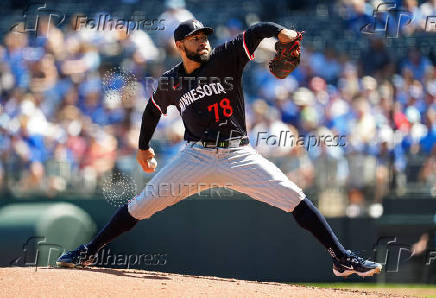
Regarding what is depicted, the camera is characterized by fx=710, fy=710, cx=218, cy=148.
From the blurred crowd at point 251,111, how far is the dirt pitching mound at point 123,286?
2.77 metres

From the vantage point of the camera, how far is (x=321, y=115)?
355 inches

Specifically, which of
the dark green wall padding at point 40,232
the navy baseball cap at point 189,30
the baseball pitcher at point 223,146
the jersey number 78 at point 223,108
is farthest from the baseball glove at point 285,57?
the dark green wall padding at point 40,232

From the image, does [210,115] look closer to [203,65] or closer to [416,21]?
[203,65]

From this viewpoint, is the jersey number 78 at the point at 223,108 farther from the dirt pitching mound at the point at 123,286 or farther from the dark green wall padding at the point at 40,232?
the dark green wall padding at the point at 40,232

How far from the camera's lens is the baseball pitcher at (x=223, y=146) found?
4.95 m

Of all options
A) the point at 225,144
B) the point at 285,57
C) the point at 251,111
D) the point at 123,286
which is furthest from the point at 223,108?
the point at 251,111

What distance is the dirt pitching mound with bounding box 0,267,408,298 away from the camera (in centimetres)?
461

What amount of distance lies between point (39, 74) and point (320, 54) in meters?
3.97

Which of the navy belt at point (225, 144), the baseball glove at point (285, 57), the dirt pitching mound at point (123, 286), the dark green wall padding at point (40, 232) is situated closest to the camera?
the dirt pitching mound at point (123, 286)

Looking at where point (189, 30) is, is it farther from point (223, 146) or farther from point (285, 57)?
point (223, 146)

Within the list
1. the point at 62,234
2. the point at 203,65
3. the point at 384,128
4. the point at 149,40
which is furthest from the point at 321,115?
the point at 203,65

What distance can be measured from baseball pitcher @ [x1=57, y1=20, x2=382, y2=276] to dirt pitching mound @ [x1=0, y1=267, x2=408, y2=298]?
0.40 m

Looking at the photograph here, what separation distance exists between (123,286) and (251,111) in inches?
185

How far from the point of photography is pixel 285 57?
4973 mm
